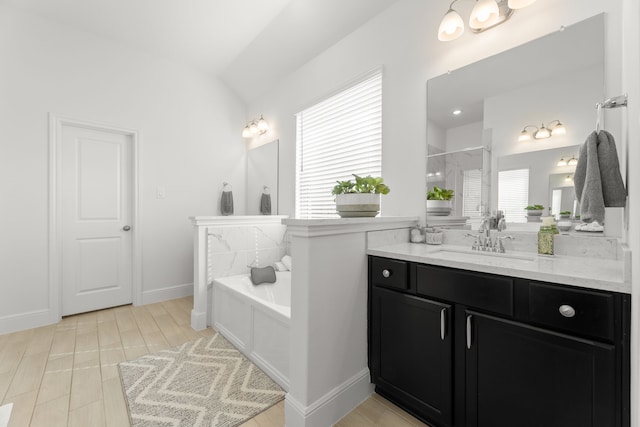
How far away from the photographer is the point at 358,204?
174cm

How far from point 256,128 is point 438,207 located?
2.54 meters

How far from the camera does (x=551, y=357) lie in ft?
3.27

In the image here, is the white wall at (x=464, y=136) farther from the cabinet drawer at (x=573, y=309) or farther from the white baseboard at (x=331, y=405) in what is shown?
the white baseboard at (x=331, y=405)

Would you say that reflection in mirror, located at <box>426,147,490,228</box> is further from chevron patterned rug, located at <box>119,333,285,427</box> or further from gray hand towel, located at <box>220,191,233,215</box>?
gray hand towel, located at <box>220,191,233,215</box>

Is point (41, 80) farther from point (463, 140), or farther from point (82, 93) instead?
point (463, 140)

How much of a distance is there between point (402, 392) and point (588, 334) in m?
0.87

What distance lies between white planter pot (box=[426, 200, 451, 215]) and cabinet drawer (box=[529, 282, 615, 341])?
2.95ft

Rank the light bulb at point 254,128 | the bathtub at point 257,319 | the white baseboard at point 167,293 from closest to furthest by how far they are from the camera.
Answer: the bathtub at point 257,319 → the white baseboard at point 167,293 → the light bulb at point 254,128

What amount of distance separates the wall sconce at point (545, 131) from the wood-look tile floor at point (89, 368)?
1647mm

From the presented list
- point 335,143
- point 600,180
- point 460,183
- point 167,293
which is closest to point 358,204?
point 460,183

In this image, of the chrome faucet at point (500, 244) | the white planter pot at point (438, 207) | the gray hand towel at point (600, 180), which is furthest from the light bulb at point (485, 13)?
the chrome faucet at point (500, 244)

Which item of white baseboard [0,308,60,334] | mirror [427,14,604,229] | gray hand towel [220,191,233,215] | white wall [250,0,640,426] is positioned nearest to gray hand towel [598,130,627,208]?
white wall [250,0,640,426]

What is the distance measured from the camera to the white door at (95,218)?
9.11 ft

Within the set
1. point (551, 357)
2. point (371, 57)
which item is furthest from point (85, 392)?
point (371, 57)
